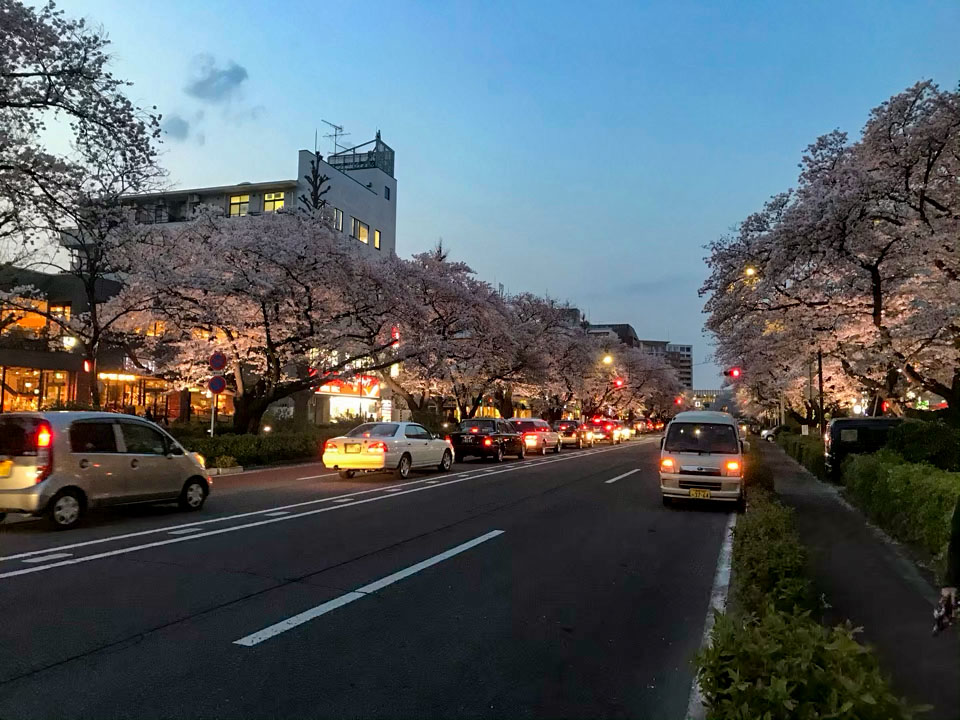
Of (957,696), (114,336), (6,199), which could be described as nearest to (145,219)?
(114,336)

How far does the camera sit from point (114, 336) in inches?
1059

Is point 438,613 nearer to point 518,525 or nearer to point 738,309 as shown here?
point 518,525

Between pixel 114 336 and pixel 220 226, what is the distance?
6.25 meters

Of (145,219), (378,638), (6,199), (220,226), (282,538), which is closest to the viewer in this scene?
(378,638)

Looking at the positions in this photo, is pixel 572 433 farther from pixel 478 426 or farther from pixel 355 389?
pixel 355 389

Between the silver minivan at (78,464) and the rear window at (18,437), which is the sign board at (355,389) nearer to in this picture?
the silver minivan at (78,464)

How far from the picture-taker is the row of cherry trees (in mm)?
17094

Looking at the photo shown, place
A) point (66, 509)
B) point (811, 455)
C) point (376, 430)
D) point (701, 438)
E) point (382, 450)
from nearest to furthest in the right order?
1. point (66, 509)
2. point (701, 438)
3. point (382, 450)
4. point (376, 430)
5. point (811, 455)

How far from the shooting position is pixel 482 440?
26.0 metres

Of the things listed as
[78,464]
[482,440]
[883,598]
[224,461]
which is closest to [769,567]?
[883,598]

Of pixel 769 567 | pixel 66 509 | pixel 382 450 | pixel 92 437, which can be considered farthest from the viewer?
pixel 382 450

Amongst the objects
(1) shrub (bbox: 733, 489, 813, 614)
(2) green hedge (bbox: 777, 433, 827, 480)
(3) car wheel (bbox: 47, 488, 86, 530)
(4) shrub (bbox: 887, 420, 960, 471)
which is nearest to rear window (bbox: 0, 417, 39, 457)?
(3) car wheel (bbox: 47, 488, 86, 530)

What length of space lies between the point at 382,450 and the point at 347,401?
113ft

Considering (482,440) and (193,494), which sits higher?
(482,440)
